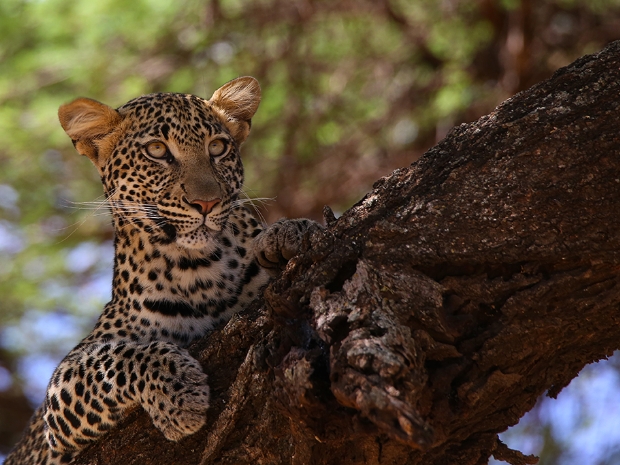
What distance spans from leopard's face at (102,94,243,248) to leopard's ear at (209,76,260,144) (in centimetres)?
20

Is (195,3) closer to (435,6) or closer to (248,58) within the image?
(248,58)

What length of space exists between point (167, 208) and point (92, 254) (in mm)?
6314

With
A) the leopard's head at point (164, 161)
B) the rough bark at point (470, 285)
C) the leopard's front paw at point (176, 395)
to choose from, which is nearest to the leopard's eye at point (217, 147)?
the leopard's head at point (164, 161)

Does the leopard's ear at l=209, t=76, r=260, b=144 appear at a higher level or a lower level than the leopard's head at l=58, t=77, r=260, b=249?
higher

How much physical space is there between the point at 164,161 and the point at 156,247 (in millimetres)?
606

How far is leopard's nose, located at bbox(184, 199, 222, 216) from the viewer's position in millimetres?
5520

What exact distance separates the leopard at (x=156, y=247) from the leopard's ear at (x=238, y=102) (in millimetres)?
140

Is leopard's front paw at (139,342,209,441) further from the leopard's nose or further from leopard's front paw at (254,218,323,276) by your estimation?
the leopard's nose

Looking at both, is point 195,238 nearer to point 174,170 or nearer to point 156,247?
point 156,247

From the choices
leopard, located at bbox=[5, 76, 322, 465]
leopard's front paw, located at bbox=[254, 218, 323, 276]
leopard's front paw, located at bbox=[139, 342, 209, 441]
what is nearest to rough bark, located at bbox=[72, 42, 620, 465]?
leopard's front paw, located at bbox=[139, 342, 209, 441]

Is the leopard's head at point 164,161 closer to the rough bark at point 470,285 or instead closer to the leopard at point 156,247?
the leopard at point 156,247

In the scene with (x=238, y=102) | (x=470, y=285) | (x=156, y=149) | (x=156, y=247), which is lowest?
(x=470, y=285)

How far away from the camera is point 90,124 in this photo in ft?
19.9

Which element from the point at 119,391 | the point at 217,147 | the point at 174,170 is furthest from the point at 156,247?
the point at 119,391
